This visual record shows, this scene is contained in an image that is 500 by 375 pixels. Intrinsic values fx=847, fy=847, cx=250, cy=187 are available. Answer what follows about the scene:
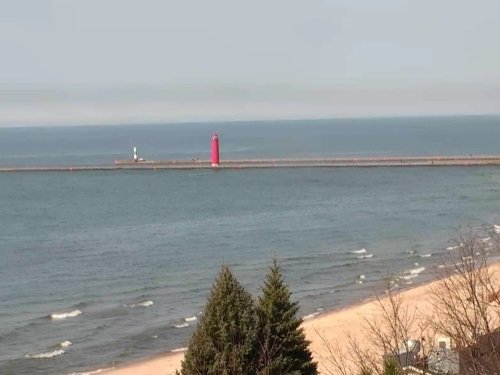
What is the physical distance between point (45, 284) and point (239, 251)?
11265 mm

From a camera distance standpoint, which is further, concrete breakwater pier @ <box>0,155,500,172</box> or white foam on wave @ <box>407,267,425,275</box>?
concrete breakwater pier @ <box>0,155,500,172</box>

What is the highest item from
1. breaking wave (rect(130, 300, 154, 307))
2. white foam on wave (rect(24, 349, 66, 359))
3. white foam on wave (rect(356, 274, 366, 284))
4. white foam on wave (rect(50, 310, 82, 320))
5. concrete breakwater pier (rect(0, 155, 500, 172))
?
concrete breakwater pier (rect(0, 155, 500, 172))

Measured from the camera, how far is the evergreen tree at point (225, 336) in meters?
12.4

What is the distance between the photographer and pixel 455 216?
188ft

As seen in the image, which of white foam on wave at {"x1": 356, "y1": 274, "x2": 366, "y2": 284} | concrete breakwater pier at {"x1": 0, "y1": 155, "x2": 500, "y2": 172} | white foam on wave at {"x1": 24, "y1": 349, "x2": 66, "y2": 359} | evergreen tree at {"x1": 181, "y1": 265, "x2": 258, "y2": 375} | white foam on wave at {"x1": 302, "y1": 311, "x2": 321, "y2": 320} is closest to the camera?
evergreen tree at {"x1": 181, "y1": 265, "x2": 258, "y2": 375}

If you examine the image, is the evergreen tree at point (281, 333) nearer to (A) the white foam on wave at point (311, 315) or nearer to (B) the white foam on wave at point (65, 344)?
(B) the white foam on wave at point (65, 344)

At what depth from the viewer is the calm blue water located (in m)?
30.0

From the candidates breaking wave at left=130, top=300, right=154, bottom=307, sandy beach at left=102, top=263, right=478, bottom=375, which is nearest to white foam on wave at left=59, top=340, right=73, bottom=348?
sandy beach at left=102, top=263, right=478, bottom=375

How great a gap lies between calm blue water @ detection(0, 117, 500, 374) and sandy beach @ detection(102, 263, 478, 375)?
106 centimetres

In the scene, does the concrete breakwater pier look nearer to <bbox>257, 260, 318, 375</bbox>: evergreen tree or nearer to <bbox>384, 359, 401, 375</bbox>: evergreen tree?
<bbox>257, 260, 318, 375</bbox>: evergreen tree

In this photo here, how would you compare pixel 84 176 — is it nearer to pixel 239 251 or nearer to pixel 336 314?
pixel 239 251

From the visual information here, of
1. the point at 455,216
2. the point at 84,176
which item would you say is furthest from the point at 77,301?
the point at 84,176

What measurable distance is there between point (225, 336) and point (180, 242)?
36.7 metres

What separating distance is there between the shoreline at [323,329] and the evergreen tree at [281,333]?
8685 millimetres
